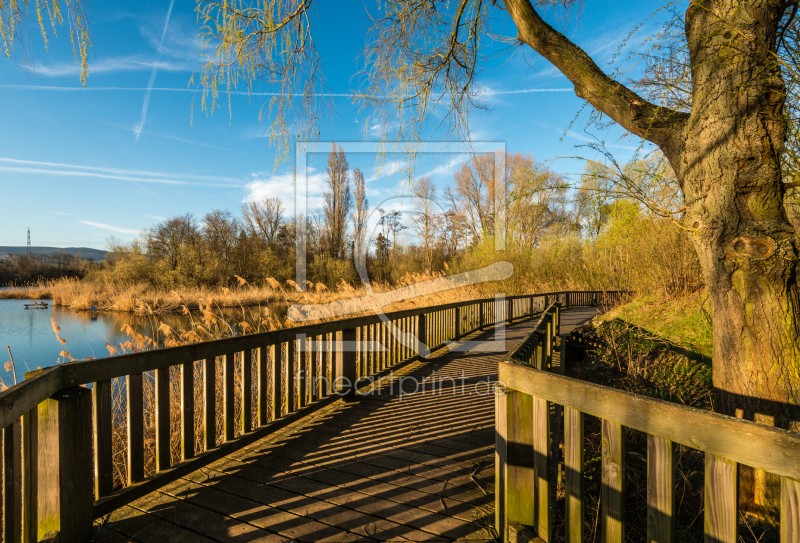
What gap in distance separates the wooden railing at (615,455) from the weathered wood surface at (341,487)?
1.58ft

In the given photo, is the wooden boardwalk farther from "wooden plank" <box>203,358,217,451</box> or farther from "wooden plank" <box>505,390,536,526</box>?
"wooden plank" <box>505,390,536,526</box>

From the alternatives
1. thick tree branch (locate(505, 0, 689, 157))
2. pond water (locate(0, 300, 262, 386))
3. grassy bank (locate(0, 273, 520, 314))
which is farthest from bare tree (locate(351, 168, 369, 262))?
thick tree branch (locate(505, 0, 689, 157))

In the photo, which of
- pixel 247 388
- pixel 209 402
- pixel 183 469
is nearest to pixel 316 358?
pixel 247 388

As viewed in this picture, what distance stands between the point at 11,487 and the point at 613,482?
8.43 feet

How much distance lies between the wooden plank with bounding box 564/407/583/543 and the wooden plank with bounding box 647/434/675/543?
29cm

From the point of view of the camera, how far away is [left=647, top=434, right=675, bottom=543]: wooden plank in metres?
1.41

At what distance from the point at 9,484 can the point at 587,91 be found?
15.4ft

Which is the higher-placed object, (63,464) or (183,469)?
(63,464)

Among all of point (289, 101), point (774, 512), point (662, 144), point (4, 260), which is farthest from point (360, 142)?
point (4, 260)

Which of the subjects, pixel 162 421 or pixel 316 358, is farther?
pixel 316 358

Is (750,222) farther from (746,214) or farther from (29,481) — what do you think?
(29,481)

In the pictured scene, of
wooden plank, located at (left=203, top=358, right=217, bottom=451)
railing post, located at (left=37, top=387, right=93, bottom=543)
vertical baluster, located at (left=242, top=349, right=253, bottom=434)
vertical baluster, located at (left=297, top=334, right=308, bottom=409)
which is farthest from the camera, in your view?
vertical baluster, located at (left=297, top=334, right=308, bottom=409)

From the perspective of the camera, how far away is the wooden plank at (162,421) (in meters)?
2.46

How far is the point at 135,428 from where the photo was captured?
7.59 feet
